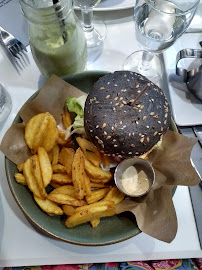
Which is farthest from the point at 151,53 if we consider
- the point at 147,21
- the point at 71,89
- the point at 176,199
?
the point at 176,199

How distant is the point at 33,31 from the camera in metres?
1.02

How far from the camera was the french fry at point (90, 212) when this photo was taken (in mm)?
897

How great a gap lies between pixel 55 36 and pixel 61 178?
0.48m

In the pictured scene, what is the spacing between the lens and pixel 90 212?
0.90 m

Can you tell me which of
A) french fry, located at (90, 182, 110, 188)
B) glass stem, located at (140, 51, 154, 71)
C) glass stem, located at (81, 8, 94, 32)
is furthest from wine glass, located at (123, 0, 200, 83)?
french fry, located at (90, 182, 110, 188)

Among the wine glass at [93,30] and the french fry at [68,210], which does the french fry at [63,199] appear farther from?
the wine glass at [93,30]

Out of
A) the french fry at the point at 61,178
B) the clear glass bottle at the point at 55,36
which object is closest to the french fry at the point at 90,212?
the french fry at the point at 61,178

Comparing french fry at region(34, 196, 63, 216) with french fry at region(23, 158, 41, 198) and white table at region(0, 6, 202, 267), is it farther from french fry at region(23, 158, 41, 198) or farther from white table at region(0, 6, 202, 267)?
white table at region(0, 6, 202, 267)

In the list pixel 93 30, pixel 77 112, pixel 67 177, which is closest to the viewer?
pixel 67 177

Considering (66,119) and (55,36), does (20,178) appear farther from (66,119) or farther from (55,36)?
(55,36)

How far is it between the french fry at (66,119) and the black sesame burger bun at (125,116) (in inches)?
6.6

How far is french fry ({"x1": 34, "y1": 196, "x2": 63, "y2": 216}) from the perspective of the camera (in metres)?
0.93

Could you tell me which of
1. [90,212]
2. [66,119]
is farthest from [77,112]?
[90,212]

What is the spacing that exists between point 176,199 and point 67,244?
414 mm
